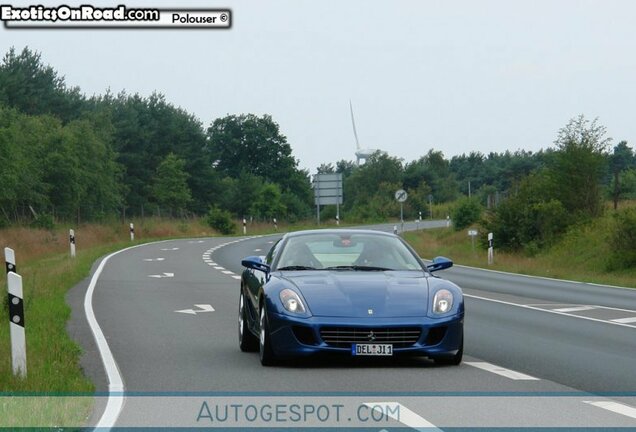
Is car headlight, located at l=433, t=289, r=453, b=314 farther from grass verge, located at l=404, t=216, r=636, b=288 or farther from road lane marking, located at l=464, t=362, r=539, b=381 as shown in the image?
grass verge, located at l=404, t=216, r=636, b=288

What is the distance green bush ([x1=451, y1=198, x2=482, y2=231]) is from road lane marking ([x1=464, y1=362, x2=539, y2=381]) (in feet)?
184

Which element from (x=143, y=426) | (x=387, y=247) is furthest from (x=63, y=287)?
(x=143, y=426)

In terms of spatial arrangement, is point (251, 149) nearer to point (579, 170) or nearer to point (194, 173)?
point (194, 173)

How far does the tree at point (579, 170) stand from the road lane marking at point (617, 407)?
37.0m

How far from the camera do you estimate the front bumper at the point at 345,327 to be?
11102 millimetres

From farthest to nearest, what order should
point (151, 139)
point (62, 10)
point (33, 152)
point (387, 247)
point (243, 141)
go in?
point (243, 141)
point (151, 139)
point (33, 152)
point (62, 10)
point (387, 247)

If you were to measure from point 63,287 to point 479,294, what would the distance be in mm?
8152

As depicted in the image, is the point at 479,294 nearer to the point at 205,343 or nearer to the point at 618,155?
the point at 205,343

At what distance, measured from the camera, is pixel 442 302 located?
1145 cm

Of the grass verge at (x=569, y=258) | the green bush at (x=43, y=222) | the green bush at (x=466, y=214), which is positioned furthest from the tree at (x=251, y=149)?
the grass verge at (x=569, y=258)

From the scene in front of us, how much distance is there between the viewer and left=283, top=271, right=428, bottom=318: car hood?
1117 cm

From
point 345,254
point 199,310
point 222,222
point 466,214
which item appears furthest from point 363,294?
point 222,222

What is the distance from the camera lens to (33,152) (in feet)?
229

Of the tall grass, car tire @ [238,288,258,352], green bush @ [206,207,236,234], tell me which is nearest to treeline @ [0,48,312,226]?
the tall grass
